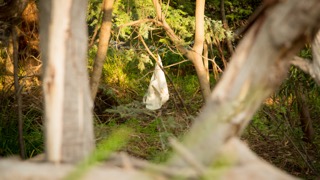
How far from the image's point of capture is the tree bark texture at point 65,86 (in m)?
2.17

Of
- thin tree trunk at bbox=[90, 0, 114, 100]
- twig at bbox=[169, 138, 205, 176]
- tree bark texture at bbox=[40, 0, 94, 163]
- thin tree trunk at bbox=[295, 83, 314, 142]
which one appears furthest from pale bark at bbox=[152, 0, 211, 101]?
twig at bbox=[169, 138, 205, 176]

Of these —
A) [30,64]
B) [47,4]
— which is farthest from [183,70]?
[47,4]

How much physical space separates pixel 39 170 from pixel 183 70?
32.4ft

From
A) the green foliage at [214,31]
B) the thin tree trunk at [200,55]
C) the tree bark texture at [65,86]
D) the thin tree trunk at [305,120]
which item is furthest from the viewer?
the green foliage at [214,31]

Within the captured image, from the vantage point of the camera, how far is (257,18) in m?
2.12

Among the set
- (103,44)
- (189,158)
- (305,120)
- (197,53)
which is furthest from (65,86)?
(305,120)

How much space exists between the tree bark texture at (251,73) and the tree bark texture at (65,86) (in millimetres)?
422

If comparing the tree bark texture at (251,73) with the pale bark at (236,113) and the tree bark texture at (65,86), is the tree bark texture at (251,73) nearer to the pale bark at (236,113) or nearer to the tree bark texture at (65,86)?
the pale bark at (236,113)

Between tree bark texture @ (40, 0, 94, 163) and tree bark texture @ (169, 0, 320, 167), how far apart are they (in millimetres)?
422

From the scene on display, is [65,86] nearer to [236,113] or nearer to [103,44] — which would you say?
[236,113]

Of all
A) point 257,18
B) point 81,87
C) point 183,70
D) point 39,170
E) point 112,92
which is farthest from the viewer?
point 183,70

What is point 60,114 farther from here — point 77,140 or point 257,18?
point 257,18

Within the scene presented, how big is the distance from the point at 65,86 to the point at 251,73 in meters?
0.73

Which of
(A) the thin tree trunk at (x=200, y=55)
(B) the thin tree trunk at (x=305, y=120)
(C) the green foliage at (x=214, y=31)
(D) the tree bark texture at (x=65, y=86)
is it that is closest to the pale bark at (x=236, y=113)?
(D) the tree bark texture at (x=65, y=86)
